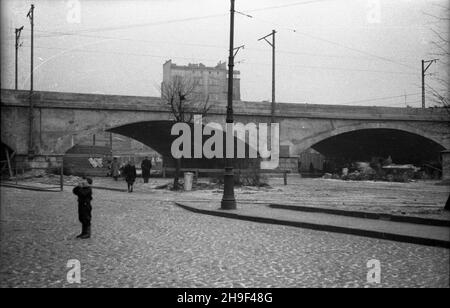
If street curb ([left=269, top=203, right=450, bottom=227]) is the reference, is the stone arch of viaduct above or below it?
above

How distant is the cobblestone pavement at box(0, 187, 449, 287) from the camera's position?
567 centimetres

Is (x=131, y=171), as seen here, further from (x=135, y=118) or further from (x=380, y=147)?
(x=380, y=147)

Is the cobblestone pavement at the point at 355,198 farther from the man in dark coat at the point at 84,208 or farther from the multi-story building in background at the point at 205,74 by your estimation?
the multi-story building in background at the point at 205,74

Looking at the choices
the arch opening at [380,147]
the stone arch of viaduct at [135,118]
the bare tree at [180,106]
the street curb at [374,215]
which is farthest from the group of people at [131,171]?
the arch opening at [380,147]

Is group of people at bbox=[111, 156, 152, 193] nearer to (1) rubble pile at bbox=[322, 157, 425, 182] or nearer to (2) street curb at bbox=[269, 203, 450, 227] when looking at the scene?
(2) street curb at bbox=[269, 203, 450, 227]

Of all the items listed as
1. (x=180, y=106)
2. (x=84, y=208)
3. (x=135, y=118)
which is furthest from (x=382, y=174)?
(x=84, y=208)

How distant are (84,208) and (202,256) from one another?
119 inches

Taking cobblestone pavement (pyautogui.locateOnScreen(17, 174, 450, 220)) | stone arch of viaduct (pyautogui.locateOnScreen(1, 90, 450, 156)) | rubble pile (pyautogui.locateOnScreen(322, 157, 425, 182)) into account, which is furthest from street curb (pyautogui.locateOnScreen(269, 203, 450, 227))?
rubble pile (pyautogui.locateOnScreen(322, 157, 425, 182))

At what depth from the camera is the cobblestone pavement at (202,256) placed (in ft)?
18.6

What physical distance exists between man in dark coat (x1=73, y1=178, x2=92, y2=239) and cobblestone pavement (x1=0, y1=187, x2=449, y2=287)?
11.6 inches

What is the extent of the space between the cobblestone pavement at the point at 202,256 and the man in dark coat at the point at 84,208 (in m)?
0.30

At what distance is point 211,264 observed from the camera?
259 inches

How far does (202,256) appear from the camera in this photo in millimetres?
7141
